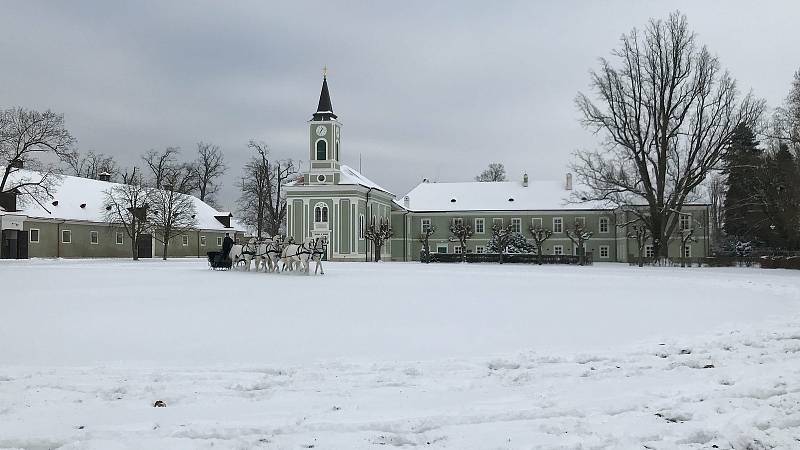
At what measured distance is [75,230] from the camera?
4950 centimetres

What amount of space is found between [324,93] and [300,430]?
5242cm

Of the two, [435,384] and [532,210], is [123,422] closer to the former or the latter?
[435,384]

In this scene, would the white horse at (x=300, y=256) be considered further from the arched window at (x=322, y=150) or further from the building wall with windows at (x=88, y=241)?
the arched window at (x=322, y=150)

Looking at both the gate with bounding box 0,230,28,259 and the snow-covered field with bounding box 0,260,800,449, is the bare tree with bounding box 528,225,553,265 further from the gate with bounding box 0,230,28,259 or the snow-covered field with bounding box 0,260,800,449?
the gate with bounding box 0,230,28,259

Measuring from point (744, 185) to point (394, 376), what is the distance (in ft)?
151

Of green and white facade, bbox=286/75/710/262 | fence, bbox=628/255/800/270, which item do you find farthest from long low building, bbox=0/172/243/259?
fence, bbox=628/255/800/270

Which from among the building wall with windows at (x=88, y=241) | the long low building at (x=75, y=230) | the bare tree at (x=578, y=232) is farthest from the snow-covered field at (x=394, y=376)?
the bare tree at (x=578, y=232)

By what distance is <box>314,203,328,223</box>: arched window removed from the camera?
53.8 m

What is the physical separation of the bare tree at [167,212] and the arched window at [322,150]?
1118 cm

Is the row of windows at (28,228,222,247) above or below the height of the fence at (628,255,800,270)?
above

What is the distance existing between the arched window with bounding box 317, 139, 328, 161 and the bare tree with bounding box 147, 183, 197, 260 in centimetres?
1118

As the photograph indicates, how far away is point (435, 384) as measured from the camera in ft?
19.6

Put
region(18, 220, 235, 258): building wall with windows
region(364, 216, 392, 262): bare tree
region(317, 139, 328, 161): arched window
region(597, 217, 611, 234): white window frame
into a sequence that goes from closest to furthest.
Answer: region(18, 220, 235, 258): building wall with windows
region(364, 216, 392, 262): bare tree
region(317, 139, 328, 161): arched window
region(597, 217, 611, 234): white window frame

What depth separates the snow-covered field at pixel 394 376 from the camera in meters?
4.52
